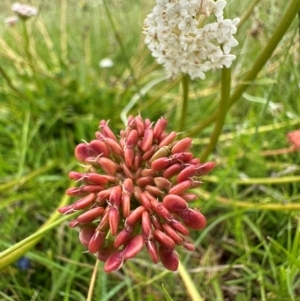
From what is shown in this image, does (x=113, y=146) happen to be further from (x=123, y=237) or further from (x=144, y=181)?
(x=123, y=237)

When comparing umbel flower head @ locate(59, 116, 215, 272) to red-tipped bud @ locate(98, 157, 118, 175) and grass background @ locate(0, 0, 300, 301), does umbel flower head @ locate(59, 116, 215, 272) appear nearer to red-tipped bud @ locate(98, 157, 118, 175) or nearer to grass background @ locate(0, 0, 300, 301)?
red-tipped bud @ locate(98, 157, 118, 175)

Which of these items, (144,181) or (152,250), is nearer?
(152,250)

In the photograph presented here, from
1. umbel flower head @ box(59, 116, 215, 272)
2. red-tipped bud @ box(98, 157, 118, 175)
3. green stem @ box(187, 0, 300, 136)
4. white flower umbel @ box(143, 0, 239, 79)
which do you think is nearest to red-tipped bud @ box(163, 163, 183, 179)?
umbel flower head @ box(59, 116, 215, 272)

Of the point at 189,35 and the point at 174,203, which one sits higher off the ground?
the point at 189,35

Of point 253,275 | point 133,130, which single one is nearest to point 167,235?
point 133,130

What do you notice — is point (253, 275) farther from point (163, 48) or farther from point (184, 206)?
point (163, 48)

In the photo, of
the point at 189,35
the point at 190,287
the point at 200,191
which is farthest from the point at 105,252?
the point at 200,191
